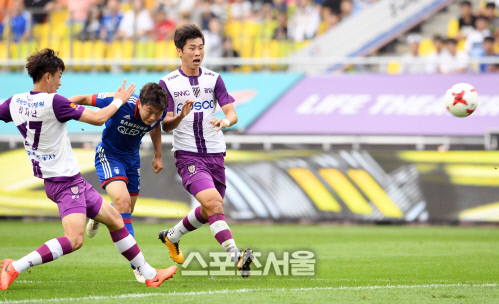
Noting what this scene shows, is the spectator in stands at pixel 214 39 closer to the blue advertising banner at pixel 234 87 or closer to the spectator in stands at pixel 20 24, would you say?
the blue advertising banner at pixel 234 87

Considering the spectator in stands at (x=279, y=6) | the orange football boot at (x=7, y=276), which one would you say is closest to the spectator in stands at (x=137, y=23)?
the spectator in stands at (x=279, y=6)

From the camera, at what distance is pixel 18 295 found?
600cm

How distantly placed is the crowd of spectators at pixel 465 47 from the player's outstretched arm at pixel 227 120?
10.0 m

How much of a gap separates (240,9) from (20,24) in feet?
21.7

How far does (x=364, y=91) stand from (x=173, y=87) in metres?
10.3

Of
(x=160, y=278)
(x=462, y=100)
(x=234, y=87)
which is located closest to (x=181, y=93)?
(x=160, y=278)

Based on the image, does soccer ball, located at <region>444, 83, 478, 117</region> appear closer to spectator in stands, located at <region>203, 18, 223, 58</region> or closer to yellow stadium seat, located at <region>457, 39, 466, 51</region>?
yellow stadium seat, located at <region>457, 39, 466, 51</region>

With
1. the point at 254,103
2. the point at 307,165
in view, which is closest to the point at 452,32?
the point at 254,103

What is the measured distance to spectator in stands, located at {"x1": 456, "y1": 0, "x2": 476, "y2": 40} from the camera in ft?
57.9

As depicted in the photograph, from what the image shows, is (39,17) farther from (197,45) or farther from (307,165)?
(197,45)

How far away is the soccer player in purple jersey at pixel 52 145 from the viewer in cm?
599

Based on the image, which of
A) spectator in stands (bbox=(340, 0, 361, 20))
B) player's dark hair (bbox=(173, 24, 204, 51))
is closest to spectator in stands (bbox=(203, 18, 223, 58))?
spectator in stands (bbox=(340, 0, 361, 20))

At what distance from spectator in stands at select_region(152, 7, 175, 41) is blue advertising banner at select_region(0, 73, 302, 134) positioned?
1672 mm

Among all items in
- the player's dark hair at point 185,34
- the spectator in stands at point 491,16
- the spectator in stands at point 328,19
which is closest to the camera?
the player's dark hair at point 185,34
